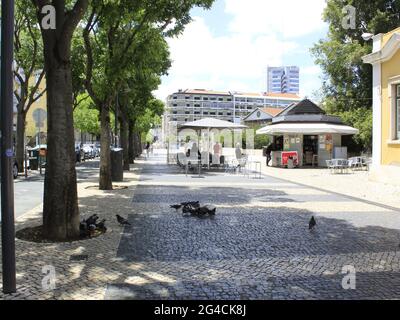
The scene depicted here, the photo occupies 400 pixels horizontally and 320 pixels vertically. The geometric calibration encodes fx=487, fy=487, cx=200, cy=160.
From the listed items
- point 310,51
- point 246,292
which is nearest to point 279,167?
point 310,51

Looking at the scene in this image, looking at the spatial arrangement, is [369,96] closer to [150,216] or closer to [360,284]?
[150,216]

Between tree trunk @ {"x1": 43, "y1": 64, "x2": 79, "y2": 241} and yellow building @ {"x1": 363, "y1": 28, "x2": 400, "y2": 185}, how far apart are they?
13.2 metres

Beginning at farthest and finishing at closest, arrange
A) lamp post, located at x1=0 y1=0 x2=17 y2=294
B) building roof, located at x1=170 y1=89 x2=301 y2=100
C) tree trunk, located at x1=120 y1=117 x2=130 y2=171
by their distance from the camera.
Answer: building roof, located at x1=170 y1=89 x2=301 y2=100 → tree trunk, located at x1=120 y1=117 x2=130 y2=171 → lamp post, located at x1=0 y1=0 x2=17 y2=294

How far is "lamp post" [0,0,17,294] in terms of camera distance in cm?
501

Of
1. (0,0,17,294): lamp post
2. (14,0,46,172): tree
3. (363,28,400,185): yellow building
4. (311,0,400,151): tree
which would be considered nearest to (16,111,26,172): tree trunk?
(14,0,46,172): tree

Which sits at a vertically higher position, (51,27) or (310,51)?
(310,51)

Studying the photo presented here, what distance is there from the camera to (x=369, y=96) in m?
33.4

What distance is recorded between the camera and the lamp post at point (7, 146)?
5.01 m

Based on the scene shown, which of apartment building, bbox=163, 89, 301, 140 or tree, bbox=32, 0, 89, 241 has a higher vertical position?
apartment building, bbox=163, 89, 301, 140

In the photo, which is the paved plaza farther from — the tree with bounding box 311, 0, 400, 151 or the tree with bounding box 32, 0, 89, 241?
the tree with bounding box 311, 0, 400, 151

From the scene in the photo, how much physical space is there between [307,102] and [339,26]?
5.67 metres

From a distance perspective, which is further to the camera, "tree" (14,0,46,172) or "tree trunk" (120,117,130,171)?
"tree trunk" (120,117,130,171)

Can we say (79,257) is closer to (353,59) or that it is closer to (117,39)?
(117,39)

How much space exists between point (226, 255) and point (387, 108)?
44.6ft
